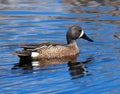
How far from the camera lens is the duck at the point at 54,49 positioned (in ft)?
47.0

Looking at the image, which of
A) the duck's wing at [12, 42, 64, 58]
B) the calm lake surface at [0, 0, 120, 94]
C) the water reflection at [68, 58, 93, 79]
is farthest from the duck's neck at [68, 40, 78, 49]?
the water reflection at [68, 58, 93, 79]

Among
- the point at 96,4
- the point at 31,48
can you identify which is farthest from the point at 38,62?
the point at 96,4

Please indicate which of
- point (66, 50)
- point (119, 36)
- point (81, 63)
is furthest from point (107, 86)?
point (119, 36)

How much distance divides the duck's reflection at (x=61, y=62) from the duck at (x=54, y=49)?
0.51ft

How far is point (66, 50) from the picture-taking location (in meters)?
15.1

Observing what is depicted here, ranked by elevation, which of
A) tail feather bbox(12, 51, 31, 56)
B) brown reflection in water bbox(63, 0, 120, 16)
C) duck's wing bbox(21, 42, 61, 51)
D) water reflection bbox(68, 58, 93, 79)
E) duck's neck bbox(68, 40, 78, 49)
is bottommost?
water reflection bbox(68, 58, 93, 79)

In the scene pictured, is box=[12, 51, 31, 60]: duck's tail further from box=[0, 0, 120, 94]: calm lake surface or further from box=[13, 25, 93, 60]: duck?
box=[0, 0, 120, 94]: calm lake surface

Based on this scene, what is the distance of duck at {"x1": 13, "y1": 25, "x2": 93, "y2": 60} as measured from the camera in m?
14.3

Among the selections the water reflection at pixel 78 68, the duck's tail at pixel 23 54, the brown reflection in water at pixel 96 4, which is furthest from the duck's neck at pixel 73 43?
the brown reflection in water at pixel 96 4

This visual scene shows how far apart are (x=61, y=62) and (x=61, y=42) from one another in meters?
1.81

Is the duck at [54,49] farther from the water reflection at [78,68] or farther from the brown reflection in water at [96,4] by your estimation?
the brown reflection in water at [96,4]

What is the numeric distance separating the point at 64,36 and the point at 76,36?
808 millimetres

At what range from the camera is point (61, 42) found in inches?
625

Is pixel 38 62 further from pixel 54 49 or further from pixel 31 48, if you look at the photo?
pixel 54 49
